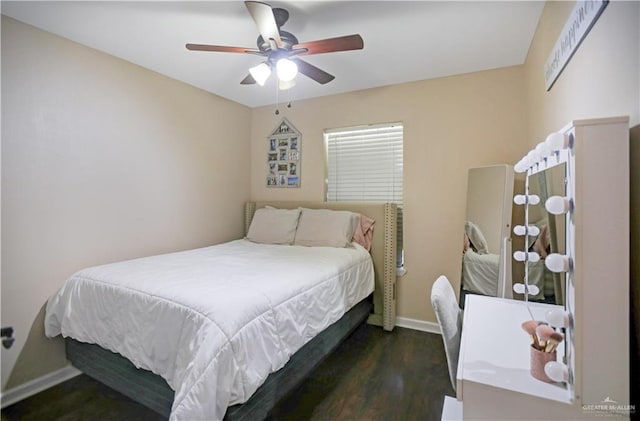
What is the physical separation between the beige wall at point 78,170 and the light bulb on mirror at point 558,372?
273 centimetres

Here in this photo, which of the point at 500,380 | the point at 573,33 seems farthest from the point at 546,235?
the point at 573,33

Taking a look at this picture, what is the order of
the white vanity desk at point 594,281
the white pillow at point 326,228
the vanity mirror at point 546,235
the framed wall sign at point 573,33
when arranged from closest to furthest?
the white vanity desk at point 594,281
the vanity mirror at point 546,235
the framed wall sign at point 573,33
the white pillow at point 326,228

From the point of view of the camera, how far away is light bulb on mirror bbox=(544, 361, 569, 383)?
790 millimetres

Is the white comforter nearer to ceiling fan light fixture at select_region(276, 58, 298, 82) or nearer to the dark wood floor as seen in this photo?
the dark wood floor

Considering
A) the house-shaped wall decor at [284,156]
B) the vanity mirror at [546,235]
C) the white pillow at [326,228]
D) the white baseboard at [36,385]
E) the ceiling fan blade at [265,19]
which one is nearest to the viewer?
the vanity mirror at [546,235]

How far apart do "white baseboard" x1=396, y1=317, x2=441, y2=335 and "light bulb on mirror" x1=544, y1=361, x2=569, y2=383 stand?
2.24 meters

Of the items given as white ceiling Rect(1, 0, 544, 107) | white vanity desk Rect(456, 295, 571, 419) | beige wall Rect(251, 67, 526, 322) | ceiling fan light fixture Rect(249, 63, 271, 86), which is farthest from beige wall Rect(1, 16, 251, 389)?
white vanity desk Rect(456, 295, 571, 419)

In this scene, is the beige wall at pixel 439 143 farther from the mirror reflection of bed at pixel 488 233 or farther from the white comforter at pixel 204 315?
the white comforter at pixel 204 315

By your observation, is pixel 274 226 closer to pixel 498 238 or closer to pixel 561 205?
pixel 498 238

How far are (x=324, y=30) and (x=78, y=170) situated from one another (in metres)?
2.00

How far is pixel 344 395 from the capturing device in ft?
6.43

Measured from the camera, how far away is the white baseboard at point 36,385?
1881 mm

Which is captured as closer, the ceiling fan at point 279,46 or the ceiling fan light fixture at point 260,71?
the ceiling fan at point 279,46

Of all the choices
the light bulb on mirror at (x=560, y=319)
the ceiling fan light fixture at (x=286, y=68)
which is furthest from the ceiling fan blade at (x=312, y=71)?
the light bulb on mirror at (x=560, y=319)
